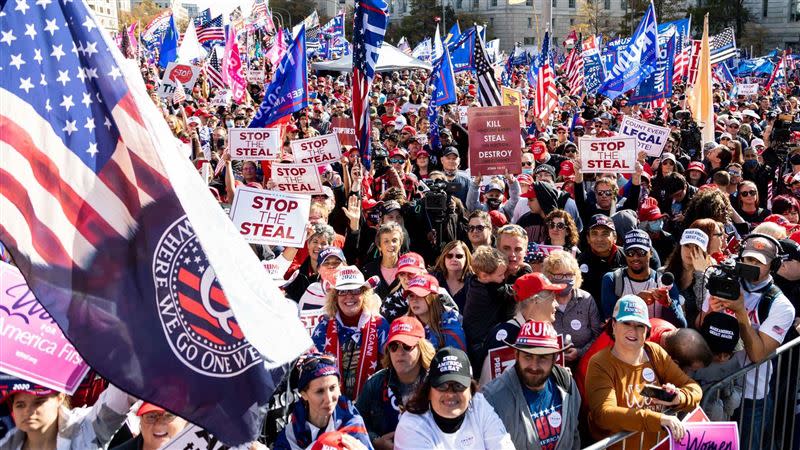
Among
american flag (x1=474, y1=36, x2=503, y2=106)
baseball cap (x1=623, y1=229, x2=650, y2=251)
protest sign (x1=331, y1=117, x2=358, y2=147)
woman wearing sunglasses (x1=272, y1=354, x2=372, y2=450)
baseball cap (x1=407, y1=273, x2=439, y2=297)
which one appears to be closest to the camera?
woman wearing sunglasses (x1=272, y1=354, x2=372, y2=450)

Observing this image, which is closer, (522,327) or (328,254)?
(522,327)

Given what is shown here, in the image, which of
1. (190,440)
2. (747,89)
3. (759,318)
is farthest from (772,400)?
(747,89)

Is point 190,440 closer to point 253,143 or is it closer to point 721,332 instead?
point 721,332

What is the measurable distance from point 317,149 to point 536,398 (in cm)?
649

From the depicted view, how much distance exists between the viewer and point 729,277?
4.88 meters

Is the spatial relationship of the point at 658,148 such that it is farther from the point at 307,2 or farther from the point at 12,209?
the point at 307,2

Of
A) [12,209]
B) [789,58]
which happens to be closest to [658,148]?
[12,209]

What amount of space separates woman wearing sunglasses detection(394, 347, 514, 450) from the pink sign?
1.47 metres

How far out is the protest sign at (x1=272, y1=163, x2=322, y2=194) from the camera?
8.98 m

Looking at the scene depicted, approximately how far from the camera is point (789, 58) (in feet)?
129

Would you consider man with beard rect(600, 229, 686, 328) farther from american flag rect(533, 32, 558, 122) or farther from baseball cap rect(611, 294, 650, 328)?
american flag rect(533, 32, 558, 122)

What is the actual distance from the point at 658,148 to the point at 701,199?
3706 mm

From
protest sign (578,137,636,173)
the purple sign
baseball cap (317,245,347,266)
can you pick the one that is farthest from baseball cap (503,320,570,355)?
protest sign (578,137,636,173)

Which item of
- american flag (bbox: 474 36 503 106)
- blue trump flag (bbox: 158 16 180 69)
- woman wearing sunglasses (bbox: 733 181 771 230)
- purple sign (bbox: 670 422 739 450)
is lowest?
purple sign (bbox: 670 422 739 450)
